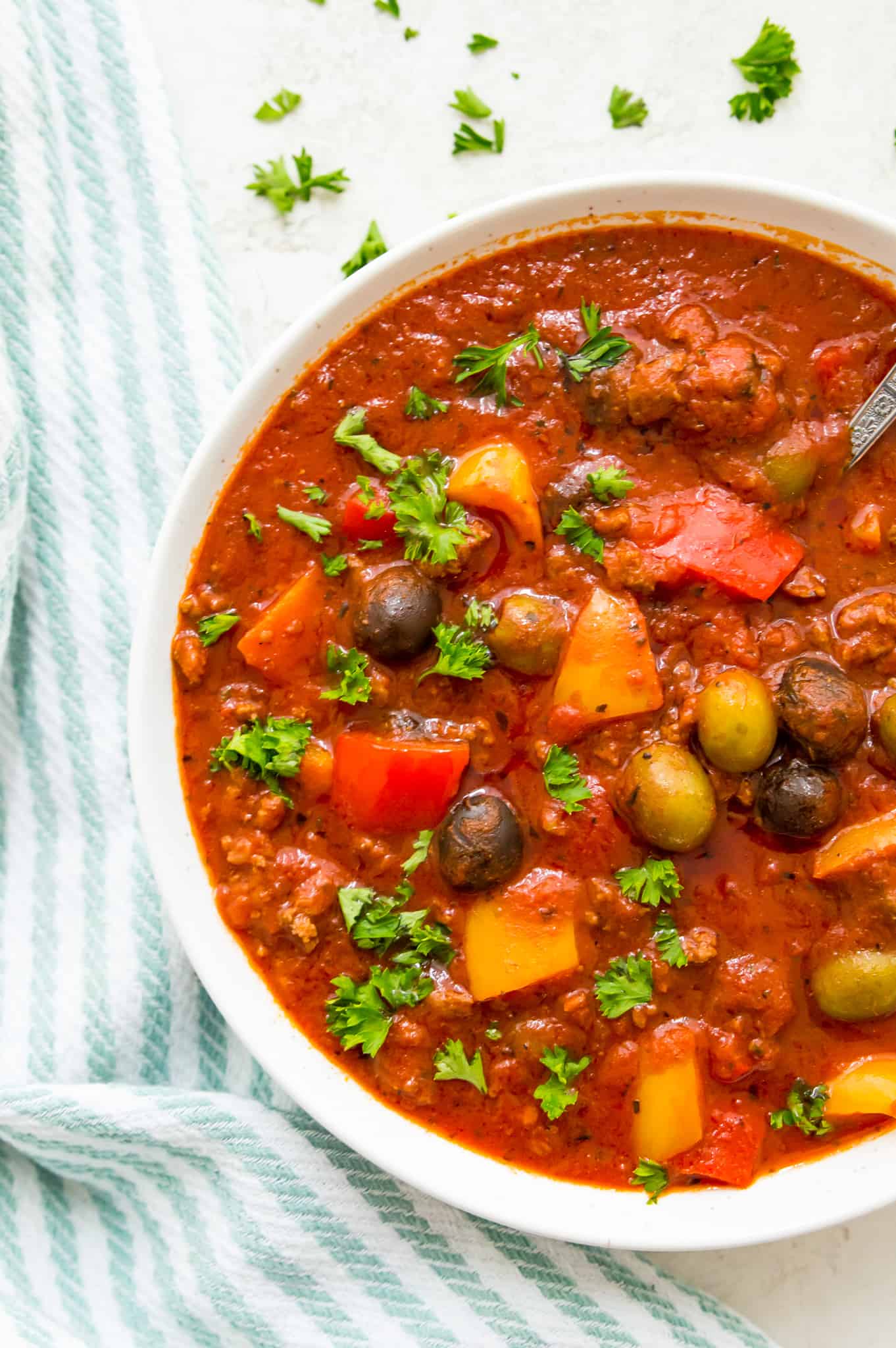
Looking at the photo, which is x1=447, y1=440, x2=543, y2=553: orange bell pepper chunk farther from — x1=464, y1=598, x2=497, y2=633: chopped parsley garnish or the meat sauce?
x1=464, y1=598, x2=497, y2=633: chopped parsley garnish

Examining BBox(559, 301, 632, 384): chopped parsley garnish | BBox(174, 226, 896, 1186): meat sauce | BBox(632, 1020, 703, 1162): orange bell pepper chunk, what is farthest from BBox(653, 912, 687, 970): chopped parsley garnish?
BBox(559, 301, 632, 384): chopped parsley garnish

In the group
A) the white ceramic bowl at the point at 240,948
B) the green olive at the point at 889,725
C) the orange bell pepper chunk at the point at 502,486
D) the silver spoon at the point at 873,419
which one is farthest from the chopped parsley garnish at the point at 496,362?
the green olive at the point at 889,725

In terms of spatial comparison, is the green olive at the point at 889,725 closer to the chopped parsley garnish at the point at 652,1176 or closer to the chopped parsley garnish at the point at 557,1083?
the chopped parsley garnish at the point at 557,1083

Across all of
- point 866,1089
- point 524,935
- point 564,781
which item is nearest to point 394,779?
point 564,781

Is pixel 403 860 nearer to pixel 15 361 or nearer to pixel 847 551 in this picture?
pixel 847 551

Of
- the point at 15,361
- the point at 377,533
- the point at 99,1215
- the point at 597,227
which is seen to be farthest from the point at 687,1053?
the point at 15,361

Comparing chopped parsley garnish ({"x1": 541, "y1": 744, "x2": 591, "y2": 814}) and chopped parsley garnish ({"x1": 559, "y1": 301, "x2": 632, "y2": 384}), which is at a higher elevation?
chopped parsley garnish ({"x1": 559, "y1": 301, "x2": 632, "y2": 384})
